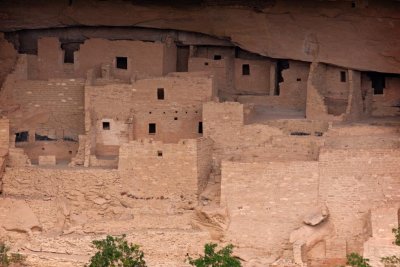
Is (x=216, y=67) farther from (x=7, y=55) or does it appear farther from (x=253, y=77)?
(x=7, y=55)

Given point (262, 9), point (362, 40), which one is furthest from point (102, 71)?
→ point (362, 40)

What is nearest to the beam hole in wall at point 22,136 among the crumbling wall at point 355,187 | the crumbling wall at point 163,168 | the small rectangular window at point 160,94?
the small rectangular window at point 160,94

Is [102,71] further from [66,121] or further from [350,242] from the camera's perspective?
[350,242]

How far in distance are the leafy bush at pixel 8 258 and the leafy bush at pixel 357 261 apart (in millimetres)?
6220

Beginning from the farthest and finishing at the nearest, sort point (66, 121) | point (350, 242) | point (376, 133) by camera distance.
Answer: point (66, 121) → point (376, 133) → point (350, 242)

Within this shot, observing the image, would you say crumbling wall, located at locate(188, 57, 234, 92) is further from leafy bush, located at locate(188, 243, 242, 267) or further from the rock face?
leafy bush, located at locate(188, 243, 242, 267)

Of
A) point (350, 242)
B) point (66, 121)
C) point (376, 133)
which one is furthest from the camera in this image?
point (66, 121)

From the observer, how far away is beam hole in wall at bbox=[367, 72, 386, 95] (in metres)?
28.9

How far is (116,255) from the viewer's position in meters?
23.3

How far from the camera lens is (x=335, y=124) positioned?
27312 mm

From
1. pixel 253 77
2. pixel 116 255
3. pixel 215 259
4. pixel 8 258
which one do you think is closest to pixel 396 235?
pixel 215 259

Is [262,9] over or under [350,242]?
over

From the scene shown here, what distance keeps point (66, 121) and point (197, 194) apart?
4143 mm

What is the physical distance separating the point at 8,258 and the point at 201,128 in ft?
16.8
